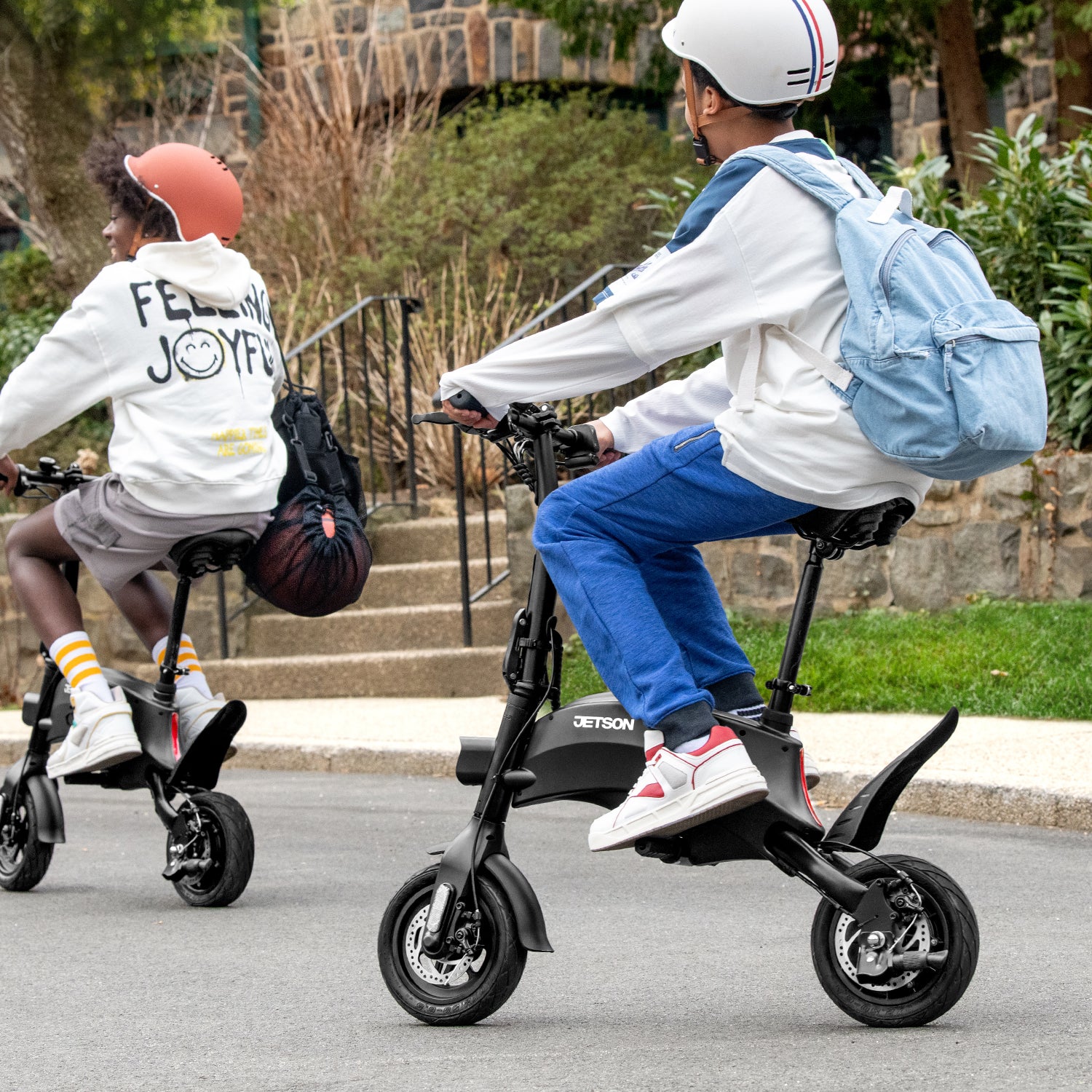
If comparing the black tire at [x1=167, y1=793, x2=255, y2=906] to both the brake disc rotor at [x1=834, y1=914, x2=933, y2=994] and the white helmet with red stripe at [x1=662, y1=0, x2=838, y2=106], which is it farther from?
the white helmet with red stripe at [x1=662, y1=0, x2=838, y2=106]

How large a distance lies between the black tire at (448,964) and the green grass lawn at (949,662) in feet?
12.8

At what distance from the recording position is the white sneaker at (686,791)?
3090 mm

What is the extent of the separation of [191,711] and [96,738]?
0.29 m

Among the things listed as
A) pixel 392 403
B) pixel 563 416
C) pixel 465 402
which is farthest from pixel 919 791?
pixel 392 403

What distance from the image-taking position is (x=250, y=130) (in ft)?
53.5

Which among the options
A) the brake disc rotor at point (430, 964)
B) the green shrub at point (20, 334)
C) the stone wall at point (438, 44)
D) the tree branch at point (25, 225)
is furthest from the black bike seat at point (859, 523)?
the tree branch at point (25, 225)

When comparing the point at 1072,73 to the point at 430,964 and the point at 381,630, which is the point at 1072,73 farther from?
the point at 430,964

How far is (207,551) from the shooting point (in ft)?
15.5

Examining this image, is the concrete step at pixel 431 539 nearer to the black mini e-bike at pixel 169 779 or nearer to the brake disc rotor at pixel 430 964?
the black mini e-bike at pixel 169 779

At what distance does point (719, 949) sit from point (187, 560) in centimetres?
181

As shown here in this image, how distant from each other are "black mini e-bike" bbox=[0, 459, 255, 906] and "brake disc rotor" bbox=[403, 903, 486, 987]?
1372mm

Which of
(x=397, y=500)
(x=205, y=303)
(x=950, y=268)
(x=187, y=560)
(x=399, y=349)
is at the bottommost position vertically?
(x=397, y=500)

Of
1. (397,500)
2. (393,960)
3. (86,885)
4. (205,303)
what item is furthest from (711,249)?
(397,500)

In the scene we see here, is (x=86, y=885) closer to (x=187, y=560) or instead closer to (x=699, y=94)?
(x=187, y=560)
